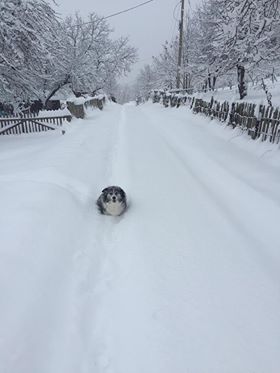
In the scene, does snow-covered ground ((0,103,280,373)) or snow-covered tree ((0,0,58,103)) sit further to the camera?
snow-covered tree ((0,0,58,103))

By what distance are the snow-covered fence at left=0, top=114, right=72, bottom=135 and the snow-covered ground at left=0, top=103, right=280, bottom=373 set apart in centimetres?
948

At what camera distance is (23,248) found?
3.78 m

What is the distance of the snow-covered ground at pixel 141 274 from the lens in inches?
108

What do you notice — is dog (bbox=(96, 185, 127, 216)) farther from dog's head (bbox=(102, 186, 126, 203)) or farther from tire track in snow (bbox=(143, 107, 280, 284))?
tire track in snow (bbox=(143, 107, 280, 284))

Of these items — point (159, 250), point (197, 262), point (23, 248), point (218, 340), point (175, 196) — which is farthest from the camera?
point (175, 196)

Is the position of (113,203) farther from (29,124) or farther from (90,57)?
(90,57)

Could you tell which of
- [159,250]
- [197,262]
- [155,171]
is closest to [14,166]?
[155,171]

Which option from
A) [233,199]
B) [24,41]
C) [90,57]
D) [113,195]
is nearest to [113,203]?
[113,195]

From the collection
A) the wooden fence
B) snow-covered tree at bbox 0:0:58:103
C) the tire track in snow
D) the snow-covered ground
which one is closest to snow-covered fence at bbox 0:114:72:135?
snow-covered tree at bbox 0:0:58:103

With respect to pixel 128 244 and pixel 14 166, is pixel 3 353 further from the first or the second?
pixel 14 166

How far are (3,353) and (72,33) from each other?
127 feet

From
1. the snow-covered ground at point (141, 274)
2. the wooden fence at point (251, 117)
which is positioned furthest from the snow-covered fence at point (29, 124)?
the snow-covered ground at point (141, 274)

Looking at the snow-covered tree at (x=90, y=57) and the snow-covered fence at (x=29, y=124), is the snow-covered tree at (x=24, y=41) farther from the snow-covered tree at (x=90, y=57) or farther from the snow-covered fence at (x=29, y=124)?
the snow-covered tree at (x=90, y=57)

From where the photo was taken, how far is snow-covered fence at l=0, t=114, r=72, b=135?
16281 mm
